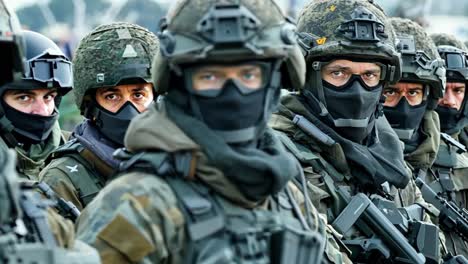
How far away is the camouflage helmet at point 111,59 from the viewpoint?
8625 millimetres

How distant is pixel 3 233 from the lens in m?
5.11

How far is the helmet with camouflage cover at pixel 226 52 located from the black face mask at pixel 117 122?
227 cm

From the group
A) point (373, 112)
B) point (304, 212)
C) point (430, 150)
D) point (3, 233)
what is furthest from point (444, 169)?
point (3, 233)

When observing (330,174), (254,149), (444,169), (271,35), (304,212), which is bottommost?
(444,169)

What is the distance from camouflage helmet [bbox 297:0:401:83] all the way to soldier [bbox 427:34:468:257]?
6.74 feet

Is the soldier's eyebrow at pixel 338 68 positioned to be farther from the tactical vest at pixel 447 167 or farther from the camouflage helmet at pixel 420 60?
the tactical vest at pixel 447 167

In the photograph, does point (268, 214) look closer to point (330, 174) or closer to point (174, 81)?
point (174, 81)

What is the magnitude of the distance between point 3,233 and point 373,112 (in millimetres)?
4153

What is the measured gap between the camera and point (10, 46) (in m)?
5.66

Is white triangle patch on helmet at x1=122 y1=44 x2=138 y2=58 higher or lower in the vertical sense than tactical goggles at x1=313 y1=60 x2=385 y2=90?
higher

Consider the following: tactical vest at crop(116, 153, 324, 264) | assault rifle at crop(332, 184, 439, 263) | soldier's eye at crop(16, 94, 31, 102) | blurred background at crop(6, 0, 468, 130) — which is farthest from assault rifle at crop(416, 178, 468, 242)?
blurred background at crop(6, 0, 468, 130)

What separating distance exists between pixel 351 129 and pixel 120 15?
28339 millimetres

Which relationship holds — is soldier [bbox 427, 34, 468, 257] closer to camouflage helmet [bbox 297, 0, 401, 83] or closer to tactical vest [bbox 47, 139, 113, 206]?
camouflage helmet [bbox 297, 0, 401, 83]

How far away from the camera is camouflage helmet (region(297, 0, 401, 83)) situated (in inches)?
343
